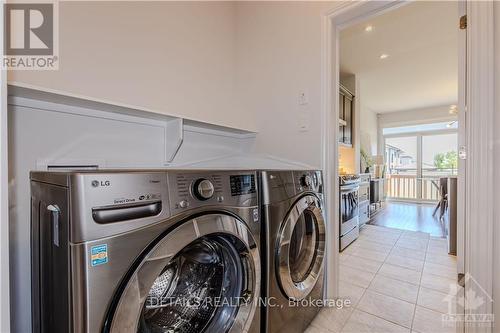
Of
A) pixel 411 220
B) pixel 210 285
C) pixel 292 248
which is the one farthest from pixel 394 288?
pixel 411 220

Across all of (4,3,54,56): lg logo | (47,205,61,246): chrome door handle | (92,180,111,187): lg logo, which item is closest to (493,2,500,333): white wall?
(92,180,111,187): lg logo

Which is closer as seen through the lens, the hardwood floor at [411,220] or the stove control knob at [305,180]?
the stove control knob at [305,180]

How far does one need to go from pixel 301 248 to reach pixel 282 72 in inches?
52.2

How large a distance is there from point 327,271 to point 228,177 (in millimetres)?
1156

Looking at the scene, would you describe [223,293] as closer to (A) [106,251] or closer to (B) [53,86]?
(A) [106,251]

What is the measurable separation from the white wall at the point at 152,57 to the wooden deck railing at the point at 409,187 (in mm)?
6425

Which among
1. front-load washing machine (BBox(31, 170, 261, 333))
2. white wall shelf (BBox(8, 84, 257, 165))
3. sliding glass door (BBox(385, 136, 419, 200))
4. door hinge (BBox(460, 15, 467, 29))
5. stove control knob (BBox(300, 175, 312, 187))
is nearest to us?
front-load washing machine (BBox(31, 170, 261, 333))

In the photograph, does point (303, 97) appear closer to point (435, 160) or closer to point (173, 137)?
point (173, 137)

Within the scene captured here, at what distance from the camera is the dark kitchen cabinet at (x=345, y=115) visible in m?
3.19

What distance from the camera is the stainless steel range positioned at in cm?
250

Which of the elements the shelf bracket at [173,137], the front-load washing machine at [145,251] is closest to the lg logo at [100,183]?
the front-load washing machine at [145,251]

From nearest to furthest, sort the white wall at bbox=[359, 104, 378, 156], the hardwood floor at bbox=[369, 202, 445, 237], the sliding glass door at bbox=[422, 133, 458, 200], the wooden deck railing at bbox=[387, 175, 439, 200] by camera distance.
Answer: the hardwood floor at bbox=[369, 202, 445, 237] → the white wall at bbox=[359, 104, 378, 156] → the sliding glass door at bbox=[422, 133, 458, 200] → the wooden deck railing at bbox=[387, 175, 439, 200]

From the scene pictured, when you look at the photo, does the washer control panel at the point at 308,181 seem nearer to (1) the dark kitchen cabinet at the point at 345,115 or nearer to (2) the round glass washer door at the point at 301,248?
(2) the round glass washer door at the point at 301,248

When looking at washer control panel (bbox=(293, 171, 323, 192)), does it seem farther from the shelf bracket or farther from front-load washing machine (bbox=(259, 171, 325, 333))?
the shelf bracket
